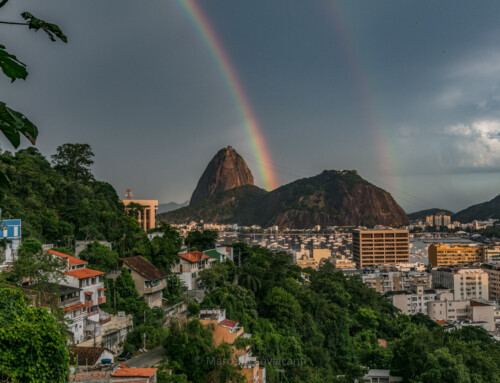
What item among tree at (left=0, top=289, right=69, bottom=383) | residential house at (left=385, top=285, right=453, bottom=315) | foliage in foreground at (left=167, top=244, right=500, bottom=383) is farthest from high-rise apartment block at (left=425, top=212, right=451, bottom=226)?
tree at (left=0, top=289, right=69, bottom=383)

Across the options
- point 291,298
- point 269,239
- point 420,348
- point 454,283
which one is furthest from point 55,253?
point 269,239

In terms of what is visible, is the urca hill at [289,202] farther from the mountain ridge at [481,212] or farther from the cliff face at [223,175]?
the mountain ridge at [481,212]

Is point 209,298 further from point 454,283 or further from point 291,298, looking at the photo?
point 454,283

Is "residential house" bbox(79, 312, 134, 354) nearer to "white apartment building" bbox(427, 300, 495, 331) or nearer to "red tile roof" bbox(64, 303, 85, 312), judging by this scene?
"red tile roof" bbox(64, 303, 85, 312)

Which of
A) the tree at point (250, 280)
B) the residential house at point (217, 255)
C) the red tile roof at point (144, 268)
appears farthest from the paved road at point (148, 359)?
the residential house at point (217, 255)

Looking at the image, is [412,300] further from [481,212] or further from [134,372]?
[481,212]

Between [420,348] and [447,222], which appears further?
[447,222]
